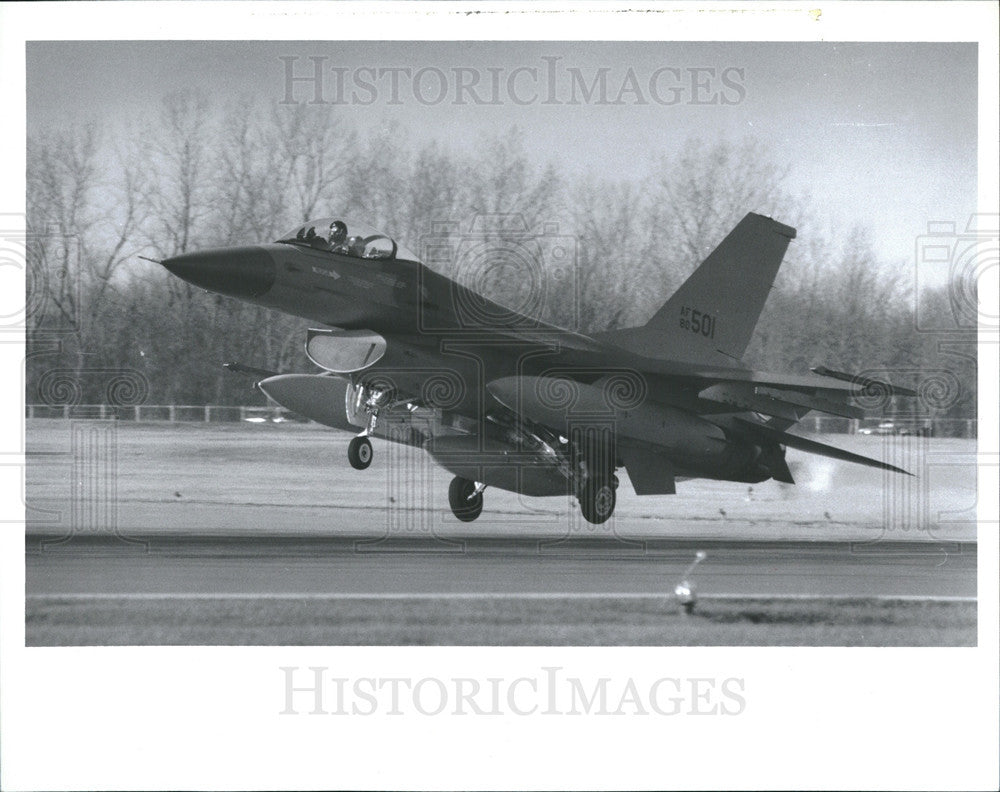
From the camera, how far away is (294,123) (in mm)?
13281

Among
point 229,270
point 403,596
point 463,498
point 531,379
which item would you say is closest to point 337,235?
point 229,270

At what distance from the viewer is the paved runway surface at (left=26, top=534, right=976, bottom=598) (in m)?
11.0

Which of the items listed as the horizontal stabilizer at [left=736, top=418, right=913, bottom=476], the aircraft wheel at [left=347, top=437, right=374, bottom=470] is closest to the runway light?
the horizontal stabilizer at [left=736, top=418, right=913, bottom=476]

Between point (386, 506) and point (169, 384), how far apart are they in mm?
3127

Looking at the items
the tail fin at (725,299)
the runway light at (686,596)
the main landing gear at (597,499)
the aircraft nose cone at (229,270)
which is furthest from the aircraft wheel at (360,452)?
the tail fin at (725,299)

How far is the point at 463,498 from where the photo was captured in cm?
1293

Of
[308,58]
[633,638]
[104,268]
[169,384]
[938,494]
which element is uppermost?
[308,58]

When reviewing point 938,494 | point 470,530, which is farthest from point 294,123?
point 938,494

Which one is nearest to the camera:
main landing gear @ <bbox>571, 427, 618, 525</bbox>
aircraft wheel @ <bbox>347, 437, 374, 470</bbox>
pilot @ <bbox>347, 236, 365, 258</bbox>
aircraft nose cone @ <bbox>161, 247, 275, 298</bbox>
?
aircraft nose cone @ <bbox>161, 247, 275, 298</bbox>

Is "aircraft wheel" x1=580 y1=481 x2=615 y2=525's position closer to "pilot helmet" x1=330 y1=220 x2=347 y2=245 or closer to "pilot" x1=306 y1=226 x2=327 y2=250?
"pilot helmet" x1=330 y1=220 x2=347 y2=245

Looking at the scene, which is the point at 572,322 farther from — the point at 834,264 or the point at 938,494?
the point at 938,494

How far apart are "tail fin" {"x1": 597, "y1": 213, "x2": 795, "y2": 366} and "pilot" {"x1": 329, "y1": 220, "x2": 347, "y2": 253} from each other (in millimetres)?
3681

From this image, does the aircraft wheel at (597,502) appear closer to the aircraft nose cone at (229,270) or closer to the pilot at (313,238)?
the pilot at (313,238)

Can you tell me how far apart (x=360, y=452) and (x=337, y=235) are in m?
2.11
